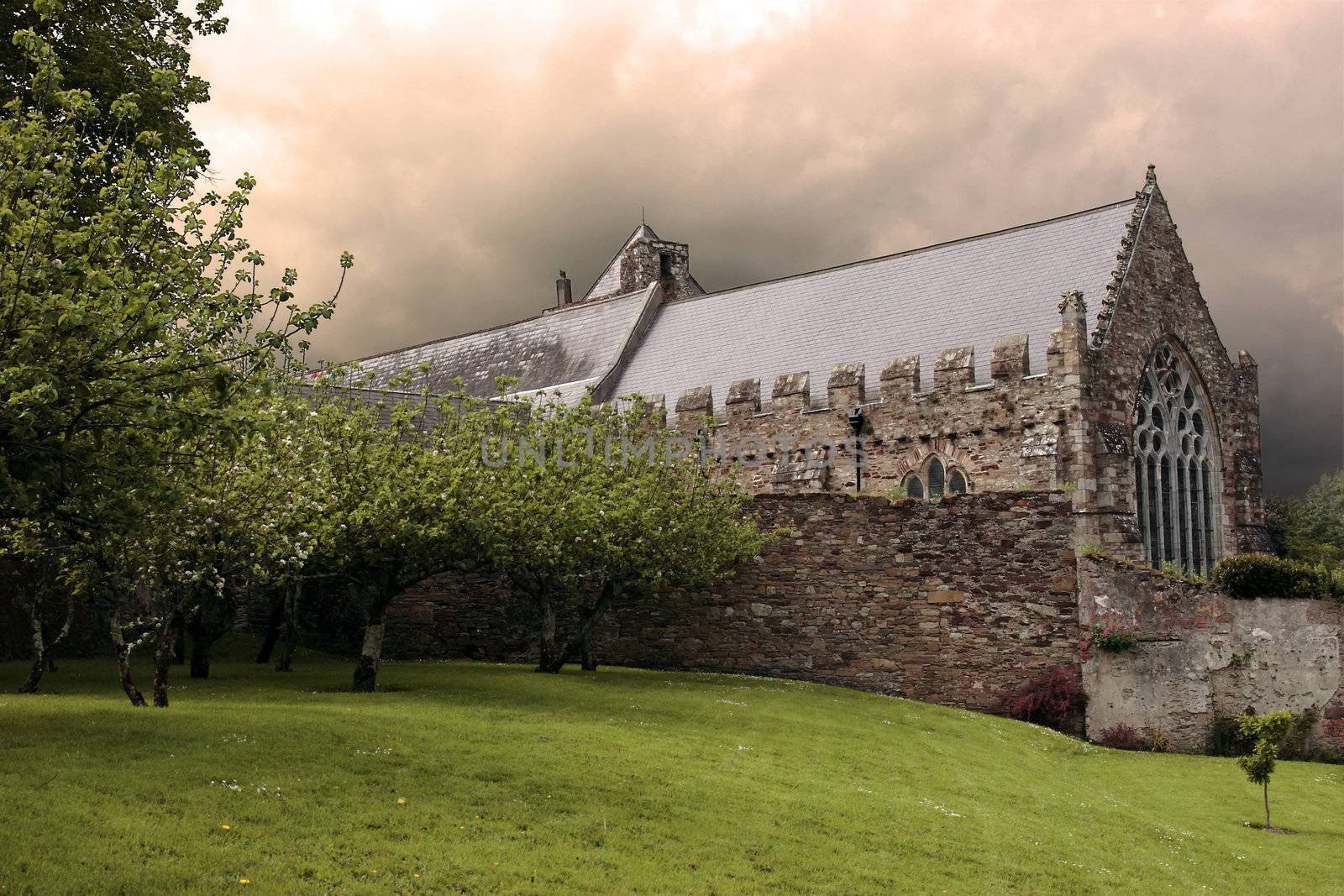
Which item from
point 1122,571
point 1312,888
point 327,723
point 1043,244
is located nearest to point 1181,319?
point 1043,244

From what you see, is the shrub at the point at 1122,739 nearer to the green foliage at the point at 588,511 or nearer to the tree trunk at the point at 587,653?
the green foliage at the point at 588,511

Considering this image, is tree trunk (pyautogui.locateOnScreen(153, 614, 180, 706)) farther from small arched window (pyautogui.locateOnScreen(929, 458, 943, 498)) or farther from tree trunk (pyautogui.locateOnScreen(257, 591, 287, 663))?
small arched window (pyautogui.locateOnScreen(929, 458, 943, 498))

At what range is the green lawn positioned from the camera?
991 cm

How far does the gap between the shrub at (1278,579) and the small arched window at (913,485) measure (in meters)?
10.2

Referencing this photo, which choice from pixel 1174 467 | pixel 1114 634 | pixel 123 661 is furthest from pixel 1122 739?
pixel 123 661

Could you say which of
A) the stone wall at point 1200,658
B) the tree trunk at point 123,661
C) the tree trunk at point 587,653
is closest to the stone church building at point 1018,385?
the stone wall at point 1200,658

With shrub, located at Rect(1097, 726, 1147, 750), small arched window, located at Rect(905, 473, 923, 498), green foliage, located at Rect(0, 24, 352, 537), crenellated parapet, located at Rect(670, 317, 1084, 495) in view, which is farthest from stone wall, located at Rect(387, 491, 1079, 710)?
green foliage, located at Rect(0, 24, 352, 537)

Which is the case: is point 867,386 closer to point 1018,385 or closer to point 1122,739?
point 1018,385

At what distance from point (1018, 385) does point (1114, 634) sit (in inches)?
356

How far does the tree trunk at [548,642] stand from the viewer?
23.2 m

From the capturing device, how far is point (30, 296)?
9930 millimetres

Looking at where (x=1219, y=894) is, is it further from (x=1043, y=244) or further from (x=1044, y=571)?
(x=1043, y=244)

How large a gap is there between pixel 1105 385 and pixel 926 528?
9012 millimetres

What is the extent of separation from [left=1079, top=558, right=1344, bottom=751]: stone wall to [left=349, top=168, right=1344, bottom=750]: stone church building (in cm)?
3
